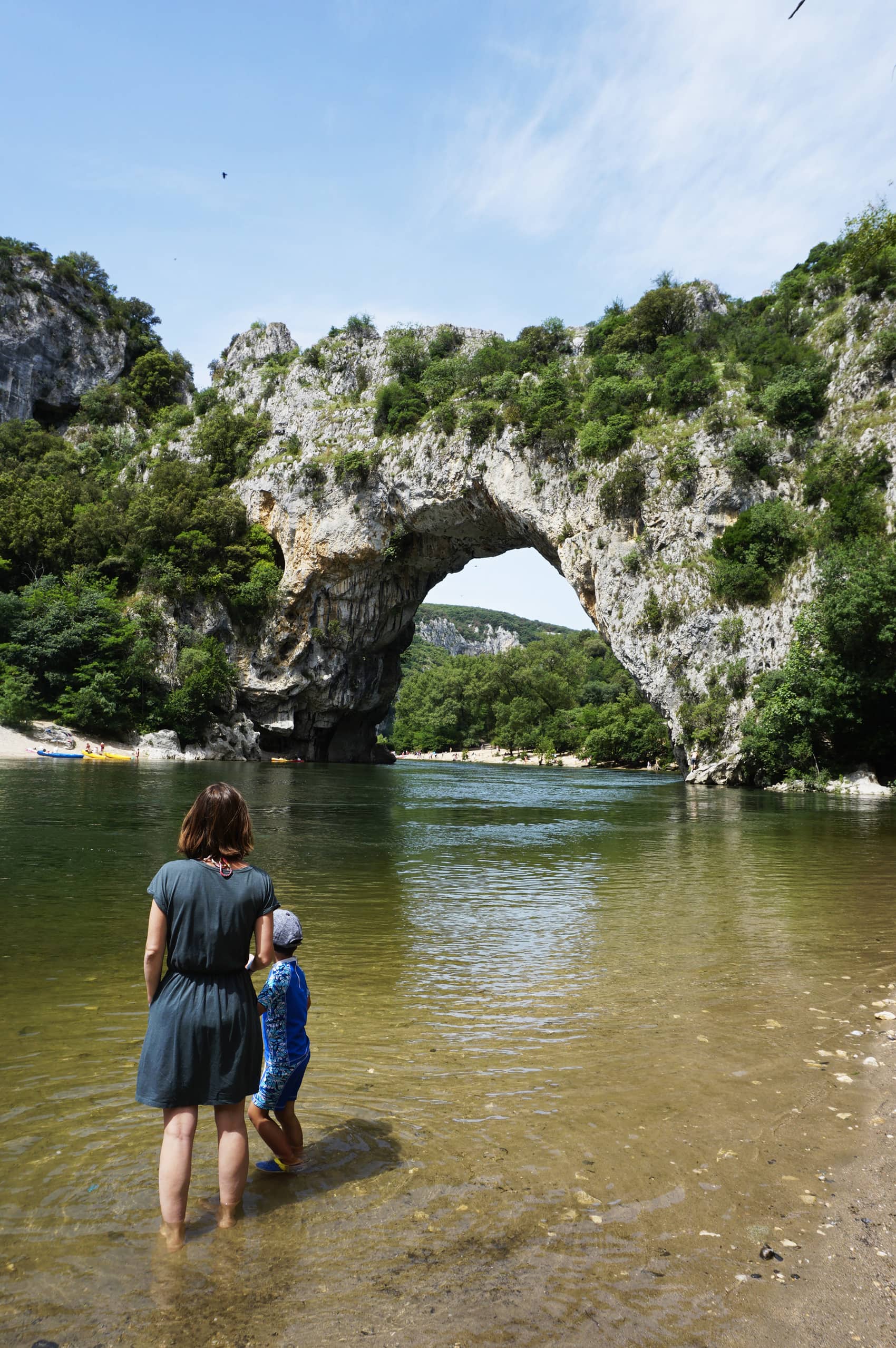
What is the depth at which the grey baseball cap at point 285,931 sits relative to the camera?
11.1 ft

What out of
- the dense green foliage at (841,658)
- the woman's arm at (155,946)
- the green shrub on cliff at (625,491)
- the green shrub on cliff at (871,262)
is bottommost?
the woman's arm at (155,946)

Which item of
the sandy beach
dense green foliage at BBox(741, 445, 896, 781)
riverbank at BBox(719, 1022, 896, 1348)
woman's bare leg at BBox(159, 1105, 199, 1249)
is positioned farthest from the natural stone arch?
woman's bare leg at BBox(159, 1105, 199, 1249)

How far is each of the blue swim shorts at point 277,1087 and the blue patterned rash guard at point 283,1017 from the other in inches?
0.9

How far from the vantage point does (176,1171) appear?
9.21 feet

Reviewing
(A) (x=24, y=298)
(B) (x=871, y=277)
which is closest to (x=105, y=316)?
(A) (x=24, y=298)

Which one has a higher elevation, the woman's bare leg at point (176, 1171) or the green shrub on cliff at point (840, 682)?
the green shrub on cliff at point (840, 682)

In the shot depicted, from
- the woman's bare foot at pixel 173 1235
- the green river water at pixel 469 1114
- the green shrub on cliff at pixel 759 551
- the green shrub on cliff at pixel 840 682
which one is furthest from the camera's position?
the green shrub on cliff at pixel 759 551

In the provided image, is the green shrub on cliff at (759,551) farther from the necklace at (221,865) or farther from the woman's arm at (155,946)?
the woman's arm at (155,946)

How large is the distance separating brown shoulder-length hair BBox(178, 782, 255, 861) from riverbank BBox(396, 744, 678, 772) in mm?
54757

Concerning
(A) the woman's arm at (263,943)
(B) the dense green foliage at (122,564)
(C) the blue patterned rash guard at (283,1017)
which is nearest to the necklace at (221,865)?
(A) the woman's arm at (263,943)

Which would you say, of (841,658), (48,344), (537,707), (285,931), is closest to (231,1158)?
(285,931)

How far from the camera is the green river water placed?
2.44 meters

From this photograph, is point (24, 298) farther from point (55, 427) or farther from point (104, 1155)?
point (104, 1155)

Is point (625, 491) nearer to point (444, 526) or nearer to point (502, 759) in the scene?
point (444, 526)
